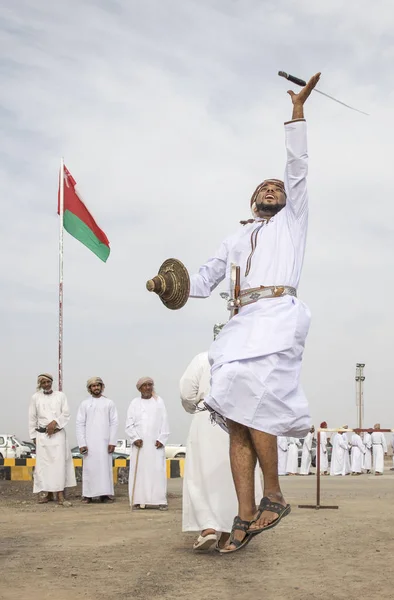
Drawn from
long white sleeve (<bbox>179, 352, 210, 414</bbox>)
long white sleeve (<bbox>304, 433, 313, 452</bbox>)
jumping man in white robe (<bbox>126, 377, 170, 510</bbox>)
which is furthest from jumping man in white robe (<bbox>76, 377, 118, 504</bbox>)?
long white sleeve (<bbox>304, 433, 313, 452</bbox>)

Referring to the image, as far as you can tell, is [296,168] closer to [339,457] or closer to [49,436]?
[49,436]

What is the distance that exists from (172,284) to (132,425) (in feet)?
30.8

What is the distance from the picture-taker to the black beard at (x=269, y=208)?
4.94m

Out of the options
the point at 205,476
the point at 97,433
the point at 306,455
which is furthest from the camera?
the point at 306,455

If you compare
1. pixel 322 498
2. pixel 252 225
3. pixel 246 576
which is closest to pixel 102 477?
pixel 322 498

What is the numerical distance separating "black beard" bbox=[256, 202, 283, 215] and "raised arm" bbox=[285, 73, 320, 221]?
0.53 feet

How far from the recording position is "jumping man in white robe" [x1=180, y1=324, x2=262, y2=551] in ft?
24.1

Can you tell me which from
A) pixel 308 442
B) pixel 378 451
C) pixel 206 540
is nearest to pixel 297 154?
pixel 206 540

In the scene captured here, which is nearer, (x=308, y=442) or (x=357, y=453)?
(x=308, y=442)

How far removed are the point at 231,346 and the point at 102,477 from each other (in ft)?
33.9

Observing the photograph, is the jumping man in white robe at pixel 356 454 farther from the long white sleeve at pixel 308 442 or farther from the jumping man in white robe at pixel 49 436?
the jumping man in white robe at pixel 49 436

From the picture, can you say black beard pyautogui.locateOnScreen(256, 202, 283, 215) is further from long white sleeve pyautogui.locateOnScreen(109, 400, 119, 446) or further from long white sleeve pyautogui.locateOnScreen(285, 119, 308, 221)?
long white sleeve pyautogui.locateOnScreen(109, 400, 119, 446)

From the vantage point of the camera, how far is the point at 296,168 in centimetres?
467

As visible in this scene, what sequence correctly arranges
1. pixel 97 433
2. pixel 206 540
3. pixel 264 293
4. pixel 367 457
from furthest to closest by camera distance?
pixel 367 457
pixel 97 433
pixel 206 540
pixel 264 293
